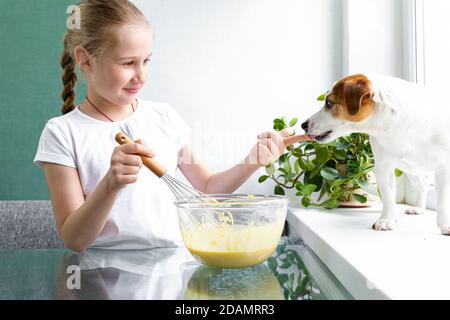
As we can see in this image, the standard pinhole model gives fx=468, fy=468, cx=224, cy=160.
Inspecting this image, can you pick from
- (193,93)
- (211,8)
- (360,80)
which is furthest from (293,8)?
(360,80)

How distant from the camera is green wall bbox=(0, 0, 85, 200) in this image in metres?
1.25

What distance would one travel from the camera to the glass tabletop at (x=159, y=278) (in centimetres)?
45

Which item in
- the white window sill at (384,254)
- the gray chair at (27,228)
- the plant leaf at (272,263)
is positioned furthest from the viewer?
the gray chair at (27,228)

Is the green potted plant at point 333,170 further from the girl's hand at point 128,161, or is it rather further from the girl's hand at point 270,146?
the girl's hand at point 128,161

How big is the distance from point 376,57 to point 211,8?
0.46 m

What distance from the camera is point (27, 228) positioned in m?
1.16

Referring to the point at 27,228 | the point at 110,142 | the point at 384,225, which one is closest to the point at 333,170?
the point at 384,225

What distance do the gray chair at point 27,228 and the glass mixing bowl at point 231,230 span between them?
0.72 metres

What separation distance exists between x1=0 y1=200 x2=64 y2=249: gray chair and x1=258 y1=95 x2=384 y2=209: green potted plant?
0.56 meters

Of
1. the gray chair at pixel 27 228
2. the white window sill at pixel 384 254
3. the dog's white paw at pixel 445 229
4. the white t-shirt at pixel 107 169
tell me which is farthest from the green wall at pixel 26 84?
the dog's white paw at pixel 445 229

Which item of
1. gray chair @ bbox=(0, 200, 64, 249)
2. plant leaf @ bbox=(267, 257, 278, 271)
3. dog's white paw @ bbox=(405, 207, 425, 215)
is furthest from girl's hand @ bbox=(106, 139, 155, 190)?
gray chair @ bbox=(0, 200, 64, 249)

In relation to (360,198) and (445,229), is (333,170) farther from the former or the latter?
(445,229)

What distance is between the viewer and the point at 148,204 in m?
0.89

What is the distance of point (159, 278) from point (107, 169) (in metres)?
0.40
